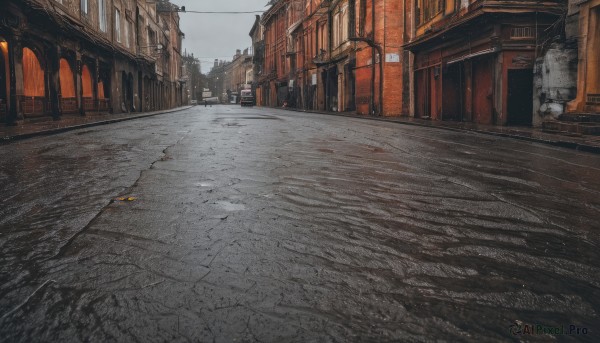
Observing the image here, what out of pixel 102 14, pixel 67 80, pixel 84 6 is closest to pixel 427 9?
pixel 84 6

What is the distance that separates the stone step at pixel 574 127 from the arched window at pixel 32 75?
17760 millimetres

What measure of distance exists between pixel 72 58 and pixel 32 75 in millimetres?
3814

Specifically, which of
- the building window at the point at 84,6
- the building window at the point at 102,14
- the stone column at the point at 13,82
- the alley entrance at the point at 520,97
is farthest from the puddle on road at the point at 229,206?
the building window at the point at 102,14

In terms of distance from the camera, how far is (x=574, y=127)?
12461 millimetres

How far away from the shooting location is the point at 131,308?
6.72 feet

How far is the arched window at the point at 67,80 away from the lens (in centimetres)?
2272

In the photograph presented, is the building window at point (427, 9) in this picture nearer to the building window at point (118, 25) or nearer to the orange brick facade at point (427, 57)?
the orange brick facade at point (427, 57)

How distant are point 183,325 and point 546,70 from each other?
1556cm

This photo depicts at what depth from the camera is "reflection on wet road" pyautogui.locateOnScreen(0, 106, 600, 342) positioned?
194 cm

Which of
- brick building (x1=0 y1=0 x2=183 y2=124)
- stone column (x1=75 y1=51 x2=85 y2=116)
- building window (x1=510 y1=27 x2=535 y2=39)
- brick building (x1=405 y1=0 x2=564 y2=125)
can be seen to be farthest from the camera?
stone column (x1=75 y1=51 x2=85 y2=116)

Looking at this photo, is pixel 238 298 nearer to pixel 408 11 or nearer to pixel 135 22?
pixel 408 11

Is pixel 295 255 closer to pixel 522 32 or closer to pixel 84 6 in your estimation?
pixel 522 32

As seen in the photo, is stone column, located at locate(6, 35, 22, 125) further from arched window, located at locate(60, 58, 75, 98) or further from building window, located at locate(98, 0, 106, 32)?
building window, located at locate(98, 0, 106, 32)

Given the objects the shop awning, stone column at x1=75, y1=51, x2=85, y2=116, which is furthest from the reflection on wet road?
stone column at x1=75, y1=51, x2=85, y2=116
